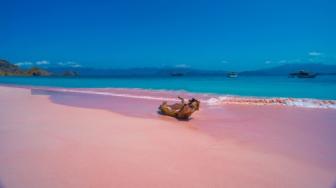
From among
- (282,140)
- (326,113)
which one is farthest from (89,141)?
(326,113)

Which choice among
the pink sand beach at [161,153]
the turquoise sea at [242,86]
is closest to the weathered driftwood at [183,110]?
the pink sand beach at [161,153]

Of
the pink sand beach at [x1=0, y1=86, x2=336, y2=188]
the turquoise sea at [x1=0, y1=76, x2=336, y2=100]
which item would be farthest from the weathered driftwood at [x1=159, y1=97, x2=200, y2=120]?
the turquoise sea at [x1=0, y1=76, x2=336, y2=100]

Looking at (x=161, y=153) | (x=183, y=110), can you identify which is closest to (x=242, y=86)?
(x=183, y=110)

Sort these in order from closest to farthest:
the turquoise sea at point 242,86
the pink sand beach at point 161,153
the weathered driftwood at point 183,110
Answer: the pink sand beach at point 161,153
the weathered driftwood at point 183,110
the turquoise sea at point 242,86

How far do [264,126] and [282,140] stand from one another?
1.59m

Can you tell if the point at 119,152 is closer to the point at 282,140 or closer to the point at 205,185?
the point at 205,185

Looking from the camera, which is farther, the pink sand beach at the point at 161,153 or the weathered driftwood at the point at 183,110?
the weathered driftwood at the point at 183,110

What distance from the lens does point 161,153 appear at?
4680mm

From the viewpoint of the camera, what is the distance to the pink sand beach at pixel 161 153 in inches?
141

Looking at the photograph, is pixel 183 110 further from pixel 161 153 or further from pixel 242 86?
pixel 242 86

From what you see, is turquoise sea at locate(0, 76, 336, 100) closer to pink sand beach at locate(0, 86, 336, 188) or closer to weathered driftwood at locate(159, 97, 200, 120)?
weathered driftwood at locate(159, 97, 200, 120)

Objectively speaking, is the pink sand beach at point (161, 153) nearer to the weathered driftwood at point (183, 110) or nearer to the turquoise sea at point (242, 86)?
the weathered driftwood at point (183, 110)

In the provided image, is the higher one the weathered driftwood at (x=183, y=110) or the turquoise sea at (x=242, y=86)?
the turquoise sea at (x=242, y=86)

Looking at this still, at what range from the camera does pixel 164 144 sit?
5.27m
